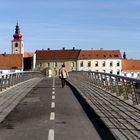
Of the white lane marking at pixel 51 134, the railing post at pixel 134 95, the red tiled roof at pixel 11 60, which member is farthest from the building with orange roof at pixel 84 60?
the white lane marking at pixel 51 134

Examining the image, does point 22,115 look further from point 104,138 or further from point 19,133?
point 104,138

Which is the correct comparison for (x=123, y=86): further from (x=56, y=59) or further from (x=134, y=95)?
(x=56, y=59)

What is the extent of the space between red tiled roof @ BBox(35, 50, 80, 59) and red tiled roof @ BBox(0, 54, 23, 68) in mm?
9540

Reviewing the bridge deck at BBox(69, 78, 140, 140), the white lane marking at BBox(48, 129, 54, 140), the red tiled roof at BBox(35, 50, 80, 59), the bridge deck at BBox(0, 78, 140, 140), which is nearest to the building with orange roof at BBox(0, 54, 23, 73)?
the red tiled roof at BBox(35, 50, 80, 59)

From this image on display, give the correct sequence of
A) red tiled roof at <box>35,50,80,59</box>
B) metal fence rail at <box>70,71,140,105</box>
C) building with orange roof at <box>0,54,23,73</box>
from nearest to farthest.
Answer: metal fence rail at <box>70,71,140,105</box>
building with orange roof at <box>0,54,23,73</box>
red tiled roof at <box>35,50,80,59</box>

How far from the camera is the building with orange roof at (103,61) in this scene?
191125mm

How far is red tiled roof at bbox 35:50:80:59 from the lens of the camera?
630 feet

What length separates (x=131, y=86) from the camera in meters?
19.0

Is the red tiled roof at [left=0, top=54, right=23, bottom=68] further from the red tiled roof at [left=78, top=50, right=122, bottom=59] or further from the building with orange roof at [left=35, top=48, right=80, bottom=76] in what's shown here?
the red tiled roof at [left=78, top=50, right=122, bottom=59]

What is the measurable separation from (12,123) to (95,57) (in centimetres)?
18012

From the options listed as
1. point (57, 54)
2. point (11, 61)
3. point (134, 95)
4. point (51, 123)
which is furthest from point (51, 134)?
point (57, 54)

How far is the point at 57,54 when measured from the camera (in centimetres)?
19388

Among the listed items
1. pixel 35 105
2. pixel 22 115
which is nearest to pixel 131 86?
pixel 35 105

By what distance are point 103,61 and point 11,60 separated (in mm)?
37072
